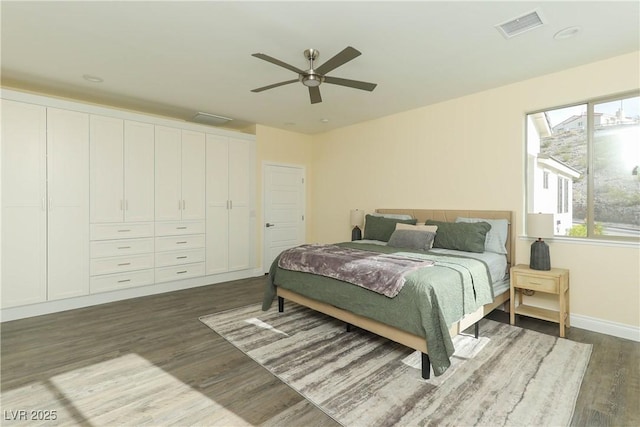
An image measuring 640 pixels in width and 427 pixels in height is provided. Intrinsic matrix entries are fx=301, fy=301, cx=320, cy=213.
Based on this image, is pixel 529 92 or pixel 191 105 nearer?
pixel 529 92

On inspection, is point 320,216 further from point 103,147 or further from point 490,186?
point 103,147

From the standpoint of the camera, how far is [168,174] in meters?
4.42

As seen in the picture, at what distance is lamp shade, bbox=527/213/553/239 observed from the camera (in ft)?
9.93

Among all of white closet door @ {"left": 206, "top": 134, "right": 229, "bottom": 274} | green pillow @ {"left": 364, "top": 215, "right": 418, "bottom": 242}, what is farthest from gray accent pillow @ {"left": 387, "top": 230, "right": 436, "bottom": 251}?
white closet door @ {"left": 206, "top": 134, "right": 229, "bottom": 274}

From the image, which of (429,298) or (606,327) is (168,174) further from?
(606,327)

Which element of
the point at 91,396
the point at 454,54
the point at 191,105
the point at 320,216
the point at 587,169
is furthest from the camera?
the point at 320,216

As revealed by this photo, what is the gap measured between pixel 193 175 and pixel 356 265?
3.20 m

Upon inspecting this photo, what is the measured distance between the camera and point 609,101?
9.91ft

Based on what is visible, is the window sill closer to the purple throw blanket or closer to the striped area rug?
the striped area rug

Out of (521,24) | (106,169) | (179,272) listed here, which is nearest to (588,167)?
(521,24)

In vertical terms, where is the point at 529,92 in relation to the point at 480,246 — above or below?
above

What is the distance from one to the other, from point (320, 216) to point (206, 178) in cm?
232

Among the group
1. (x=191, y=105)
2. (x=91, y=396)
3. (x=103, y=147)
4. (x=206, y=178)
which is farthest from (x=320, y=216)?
(x=91, y=396)

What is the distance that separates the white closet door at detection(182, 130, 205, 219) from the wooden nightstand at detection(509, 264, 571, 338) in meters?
4.32
